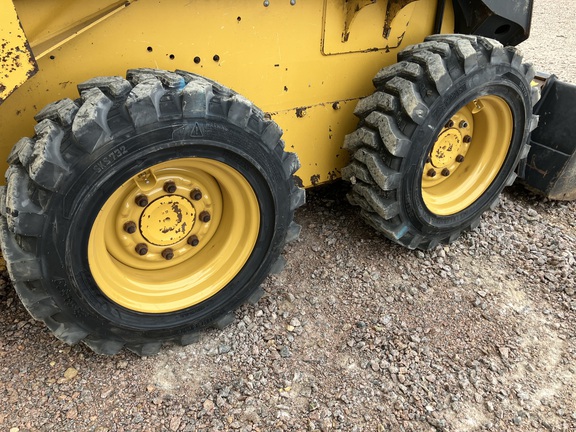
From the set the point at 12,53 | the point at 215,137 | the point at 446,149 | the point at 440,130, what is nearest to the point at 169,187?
the point at 215,137

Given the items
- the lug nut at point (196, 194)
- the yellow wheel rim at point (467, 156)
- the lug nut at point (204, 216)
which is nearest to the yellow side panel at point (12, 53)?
the lug nut at point (196, 194)

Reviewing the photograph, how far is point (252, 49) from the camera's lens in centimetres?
226

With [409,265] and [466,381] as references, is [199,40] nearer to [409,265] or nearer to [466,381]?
[409,265]

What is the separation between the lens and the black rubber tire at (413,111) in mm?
2418

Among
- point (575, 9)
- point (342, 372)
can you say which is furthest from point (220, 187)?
point (575, 9)

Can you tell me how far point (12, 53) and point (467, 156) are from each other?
99.0 inches

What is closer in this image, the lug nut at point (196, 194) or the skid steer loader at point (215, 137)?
the skid steer loader at point (215, 137)

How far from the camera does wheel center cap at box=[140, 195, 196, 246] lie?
2.09 metres

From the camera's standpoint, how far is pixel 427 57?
7.95ft

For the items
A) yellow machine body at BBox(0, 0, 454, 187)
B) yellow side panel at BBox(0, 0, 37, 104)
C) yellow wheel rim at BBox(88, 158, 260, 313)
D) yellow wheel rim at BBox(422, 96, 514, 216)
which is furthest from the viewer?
yellow wheel rim at BBox(422, 96, 514, 216)

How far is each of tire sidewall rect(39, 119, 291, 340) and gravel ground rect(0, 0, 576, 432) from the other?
225 mm

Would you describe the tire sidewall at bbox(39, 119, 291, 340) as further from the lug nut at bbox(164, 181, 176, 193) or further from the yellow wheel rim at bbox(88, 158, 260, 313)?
the lug nut at bbox(164, 181, 176, 193)

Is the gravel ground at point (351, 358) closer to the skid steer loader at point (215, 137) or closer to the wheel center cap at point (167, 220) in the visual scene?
the skid steer loader at point (215, 137)

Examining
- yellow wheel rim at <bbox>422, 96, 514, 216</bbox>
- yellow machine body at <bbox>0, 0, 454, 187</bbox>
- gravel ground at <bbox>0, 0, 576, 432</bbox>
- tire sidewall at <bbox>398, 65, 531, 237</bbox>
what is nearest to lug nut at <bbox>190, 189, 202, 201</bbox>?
yellow machine body at <bbox>0, 0, 454, 187</bbox>
